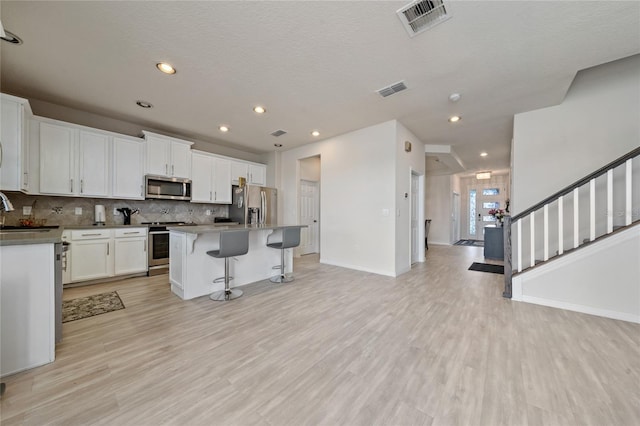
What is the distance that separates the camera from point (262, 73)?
9.11ft

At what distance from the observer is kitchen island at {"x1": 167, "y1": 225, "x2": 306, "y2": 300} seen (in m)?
3.06

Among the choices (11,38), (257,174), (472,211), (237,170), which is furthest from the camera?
(472,211)

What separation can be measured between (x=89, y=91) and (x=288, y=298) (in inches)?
161

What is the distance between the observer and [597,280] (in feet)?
8.84

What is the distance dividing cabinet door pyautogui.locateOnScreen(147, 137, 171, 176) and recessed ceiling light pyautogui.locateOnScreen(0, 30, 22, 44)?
2.10 meters

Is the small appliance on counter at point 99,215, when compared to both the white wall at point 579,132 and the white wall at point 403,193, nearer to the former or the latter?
the white wall at point 403,193

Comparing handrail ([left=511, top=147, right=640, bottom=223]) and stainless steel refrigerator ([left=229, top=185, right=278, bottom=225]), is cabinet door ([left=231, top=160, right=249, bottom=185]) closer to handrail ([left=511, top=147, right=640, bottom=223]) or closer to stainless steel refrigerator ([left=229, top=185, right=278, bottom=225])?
stainless steel refrigerator ([left=229, top=185, right=278, bottom=225])

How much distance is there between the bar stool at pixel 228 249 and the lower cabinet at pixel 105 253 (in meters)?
1.91

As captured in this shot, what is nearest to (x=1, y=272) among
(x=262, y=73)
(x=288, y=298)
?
(x=288, y=298)

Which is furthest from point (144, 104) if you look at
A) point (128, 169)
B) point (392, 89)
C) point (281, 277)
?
point (392, 89)

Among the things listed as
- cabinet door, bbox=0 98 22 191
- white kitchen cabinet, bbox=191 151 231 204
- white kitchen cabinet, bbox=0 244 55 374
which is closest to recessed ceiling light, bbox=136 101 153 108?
cabinet door, bbox=0 98 22 191

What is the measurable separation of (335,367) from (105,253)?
13.6 ft

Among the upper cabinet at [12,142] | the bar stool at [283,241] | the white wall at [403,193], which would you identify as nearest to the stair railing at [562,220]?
the white wall at [403,193]

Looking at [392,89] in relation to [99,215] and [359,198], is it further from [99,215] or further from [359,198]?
[99,215]
